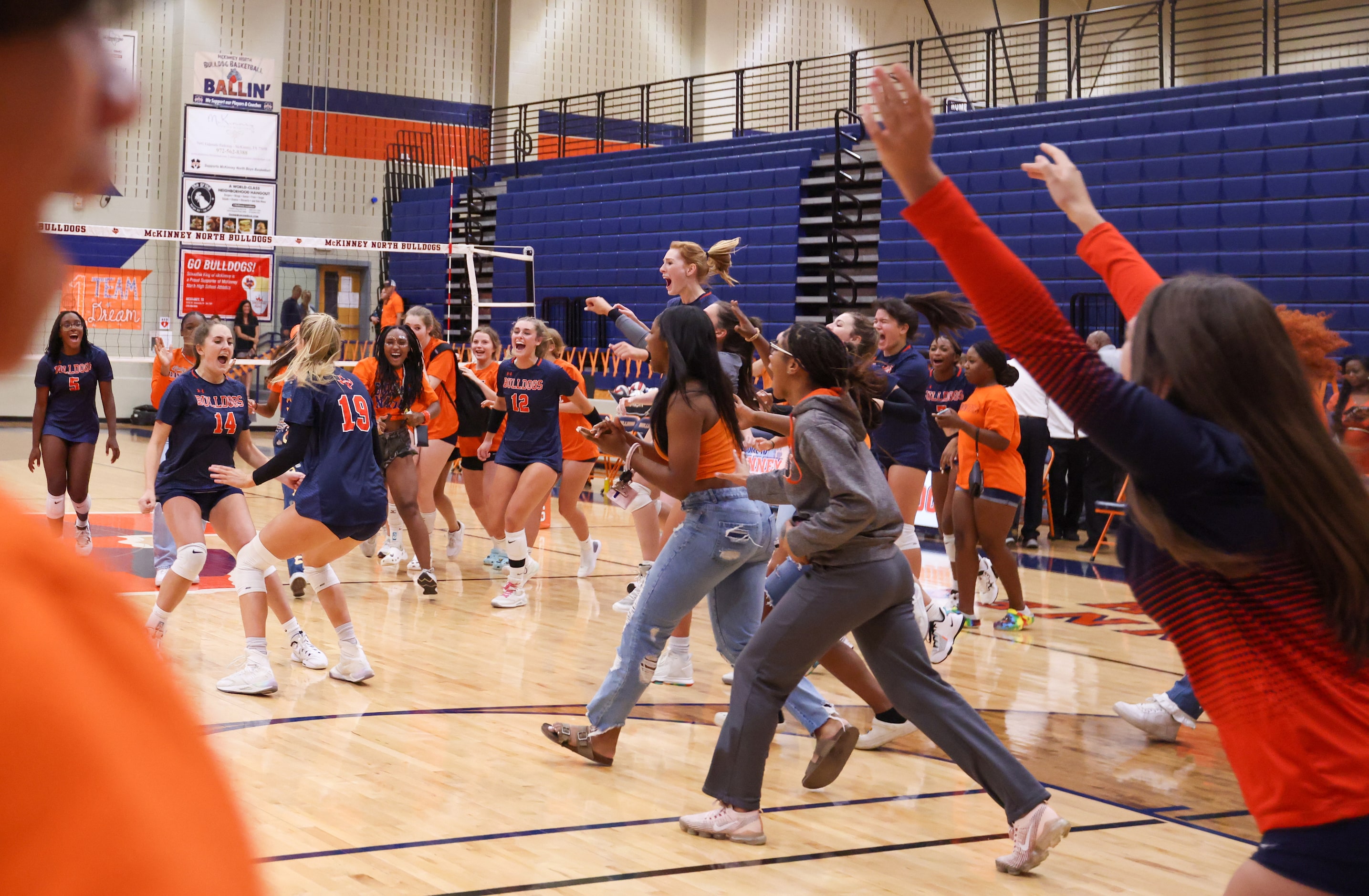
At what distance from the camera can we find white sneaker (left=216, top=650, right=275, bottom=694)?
6207 mm

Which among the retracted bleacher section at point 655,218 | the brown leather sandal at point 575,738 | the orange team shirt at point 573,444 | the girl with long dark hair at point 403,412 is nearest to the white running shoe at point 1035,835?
the brown leather sandal at point 575,738

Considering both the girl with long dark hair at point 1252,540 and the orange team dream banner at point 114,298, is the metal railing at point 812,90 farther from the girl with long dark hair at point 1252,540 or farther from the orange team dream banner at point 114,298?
the girl with long dark hair at point 1252,540

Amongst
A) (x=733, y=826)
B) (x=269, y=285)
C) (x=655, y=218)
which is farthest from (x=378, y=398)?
(x=269, y=285)

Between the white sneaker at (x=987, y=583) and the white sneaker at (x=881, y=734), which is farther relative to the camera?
the white sneaker at (x=987, y=583)

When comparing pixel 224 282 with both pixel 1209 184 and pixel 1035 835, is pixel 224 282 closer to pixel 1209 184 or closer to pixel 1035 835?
pixel 1209 184

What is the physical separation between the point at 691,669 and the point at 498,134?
2018 centimetres

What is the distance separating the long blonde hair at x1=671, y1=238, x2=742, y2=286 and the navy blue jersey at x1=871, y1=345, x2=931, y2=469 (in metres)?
1.10

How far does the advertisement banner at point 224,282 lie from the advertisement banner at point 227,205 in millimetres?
533

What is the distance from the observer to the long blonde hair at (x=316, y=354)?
6391 mm

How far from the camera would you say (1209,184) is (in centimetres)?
1309

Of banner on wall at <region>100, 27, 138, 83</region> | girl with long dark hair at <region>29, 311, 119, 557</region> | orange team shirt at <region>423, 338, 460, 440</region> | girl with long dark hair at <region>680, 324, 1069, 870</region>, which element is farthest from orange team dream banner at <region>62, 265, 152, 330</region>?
banner on wall at <region>100, 27, 138, 83</region>

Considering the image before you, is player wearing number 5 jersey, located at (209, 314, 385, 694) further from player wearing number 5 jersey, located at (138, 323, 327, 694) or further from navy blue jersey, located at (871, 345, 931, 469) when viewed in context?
navy blue jersey, located at (871, 345, 931, 469)

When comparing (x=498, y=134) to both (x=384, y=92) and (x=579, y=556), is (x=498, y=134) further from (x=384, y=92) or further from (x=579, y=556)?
(x=579, y=556)

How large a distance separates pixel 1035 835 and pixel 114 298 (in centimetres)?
1847
